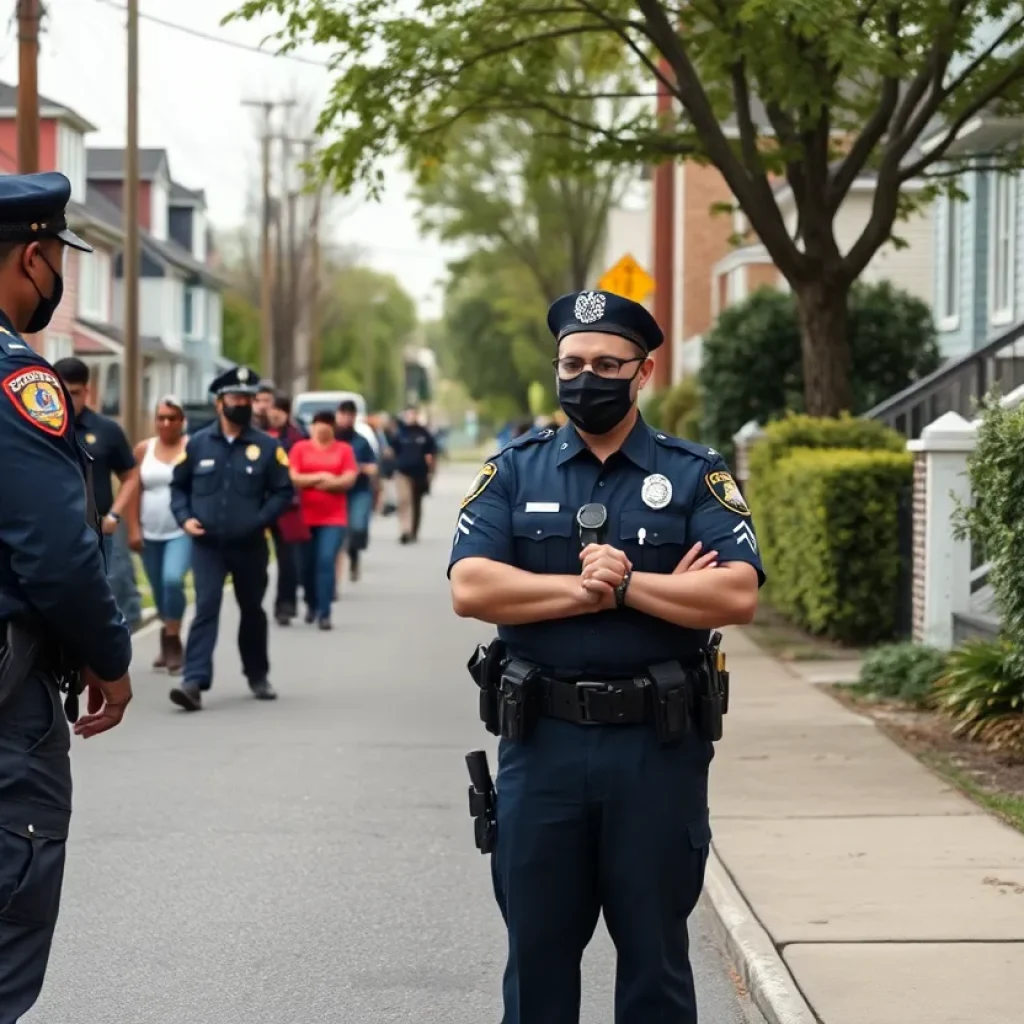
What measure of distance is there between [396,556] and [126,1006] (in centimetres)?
2264

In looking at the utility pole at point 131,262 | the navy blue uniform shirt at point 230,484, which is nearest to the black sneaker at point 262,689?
the navy blue uniform shirt at point 230,484

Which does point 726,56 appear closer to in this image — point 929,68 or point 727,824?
point 929,68

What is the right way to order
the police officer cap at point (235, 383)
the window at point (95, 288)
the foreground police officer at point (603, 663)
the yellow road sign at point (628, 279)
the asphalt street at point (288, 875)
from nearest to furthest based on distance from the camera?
the foreground police officer at point (603, 663)
the asphalt street at point (288, 875)
the police officer cap at point (235, 383)
the yellow road sign at point (628, 279)
the window at point (95, 288)

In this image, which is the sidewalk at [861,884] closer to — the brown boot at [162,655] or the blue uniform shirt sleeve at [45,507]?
the blue uniform shirt sleeve at [45,507]

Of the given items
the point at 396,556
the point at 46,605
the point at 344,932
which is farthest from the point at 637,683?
the point at 396,556

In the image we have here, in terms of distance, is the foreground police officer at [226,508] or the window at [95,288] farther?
the window at [95,288]

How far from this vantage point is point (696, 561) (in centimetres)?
450

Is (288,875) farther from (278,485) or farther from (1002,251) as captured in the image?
(1002,251)

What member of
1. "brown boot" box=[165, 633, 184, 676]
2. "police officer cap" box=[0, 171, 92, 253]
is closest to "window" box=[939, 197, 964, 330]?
"brown boot" box=[165, 633, 184, 676]

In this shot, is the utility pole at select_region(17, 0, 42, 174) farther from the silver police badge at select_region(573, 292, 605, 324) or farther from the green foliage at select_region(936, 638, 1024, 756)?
the silver police badge at select_region(573, 292, 605, 324)

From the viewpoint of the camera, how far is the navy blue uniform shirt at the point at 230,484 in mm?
12344

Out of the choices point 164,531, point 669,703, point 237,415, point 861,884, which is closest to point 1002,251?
point 164,531

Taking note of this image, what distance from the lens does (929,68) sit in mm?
16391

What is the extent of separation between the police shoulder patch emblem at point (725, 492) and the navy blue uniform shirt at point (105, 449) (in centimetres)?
833
